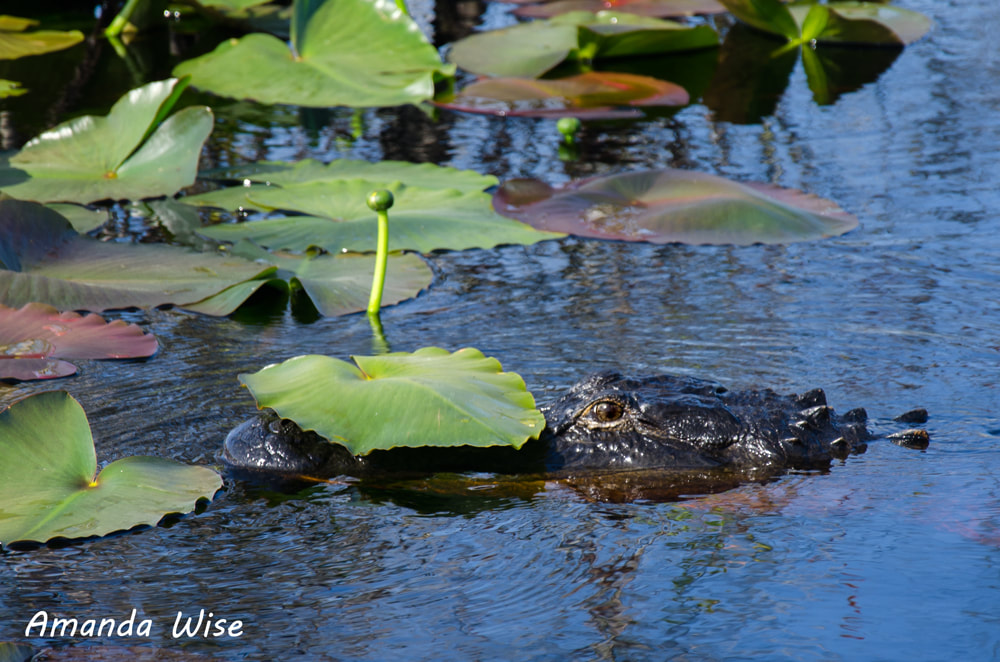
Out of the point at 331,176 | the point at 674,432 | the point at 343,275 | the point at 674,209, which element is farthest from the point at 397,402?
the point at 331,176

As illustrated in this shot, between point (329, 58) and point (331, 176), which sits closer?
point (331, 176)

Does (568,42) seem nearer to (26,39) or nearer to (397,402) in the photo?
(26,39)

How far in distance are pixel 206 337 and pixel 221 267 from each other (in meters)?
0.55

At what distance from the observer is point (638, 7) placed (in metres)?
9.21

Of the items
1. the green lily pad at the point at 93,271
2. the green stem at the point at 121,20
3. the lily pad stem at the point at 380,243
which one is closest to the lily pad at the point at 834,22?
the green stem at the point at 121,20

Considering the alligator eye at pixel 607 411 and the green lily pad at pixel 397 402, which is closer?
the green lily pad at pixel 397 402

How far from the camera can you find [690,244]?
493cm

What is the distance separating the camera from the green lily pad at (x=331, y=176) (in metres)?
5.45

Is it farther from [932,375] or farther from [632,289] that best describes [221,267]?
[932,375]

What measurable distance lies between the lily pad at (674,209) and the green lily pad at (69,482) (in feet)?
8.55

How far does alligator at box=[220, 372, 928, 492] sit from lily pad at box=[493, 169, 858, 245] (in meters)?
1.85

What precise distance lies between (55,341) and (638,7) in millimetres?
6565

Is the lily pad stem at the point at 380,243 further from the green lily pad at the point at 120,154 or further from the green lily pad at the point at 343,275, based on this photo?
the green lily pad at the point at 120,154

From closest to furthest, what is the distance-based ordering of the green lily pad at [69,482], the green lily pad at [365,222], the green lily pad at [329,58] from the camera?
the green lily pad at [69,482], the green lily pad at [365,222], the green lily pad at [329,58]
